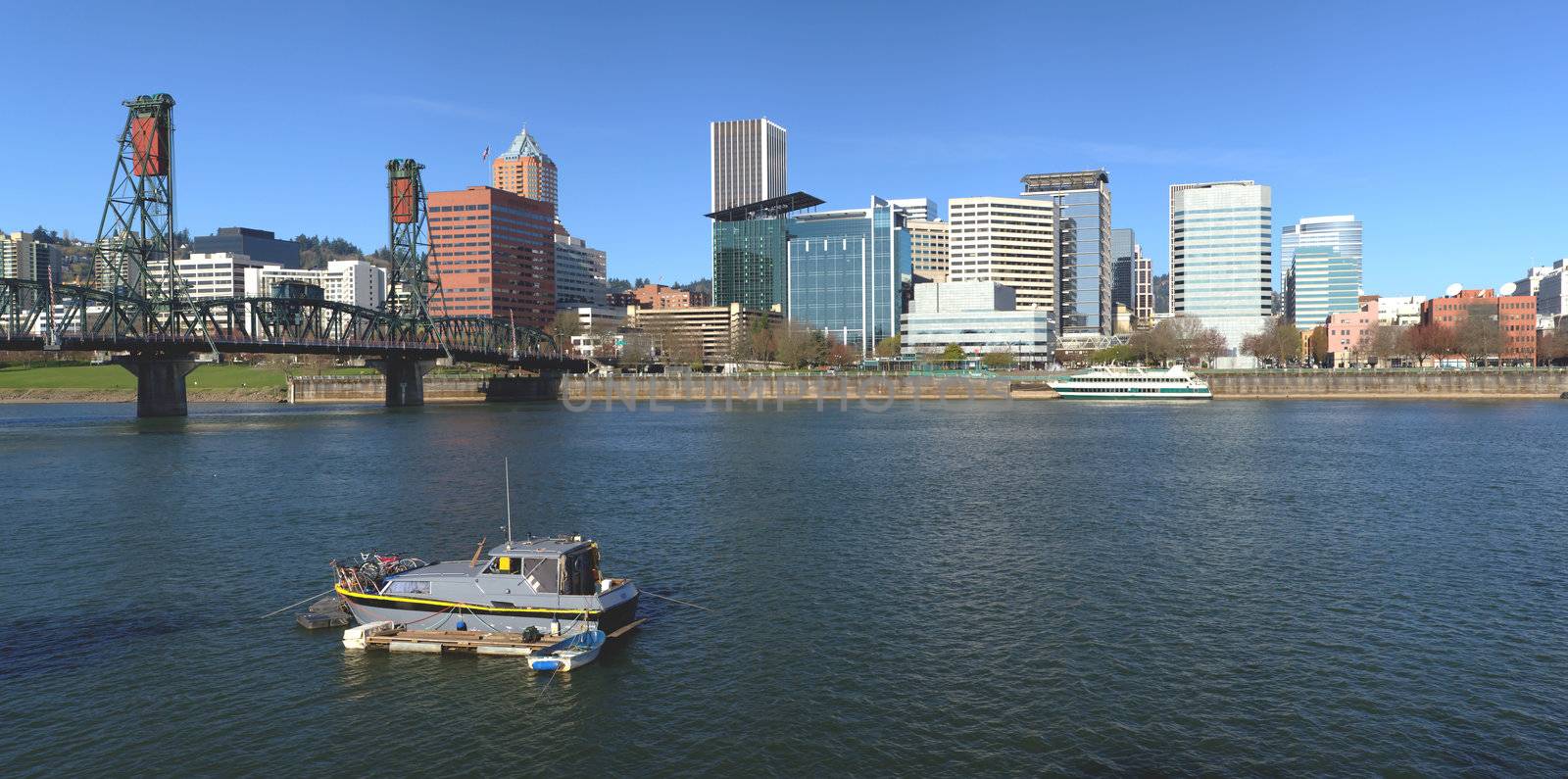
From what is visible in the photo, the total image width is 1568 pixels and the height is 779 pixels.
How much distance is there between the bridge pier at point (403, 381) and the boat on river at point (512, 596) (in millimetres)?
134234

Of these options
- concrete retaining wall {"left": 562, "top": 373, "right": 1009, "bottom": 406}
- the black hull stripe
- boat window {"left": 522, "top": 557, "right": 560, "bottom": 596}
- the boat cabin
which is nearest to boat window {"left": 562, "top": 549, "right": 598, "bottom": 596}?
the boat cabin

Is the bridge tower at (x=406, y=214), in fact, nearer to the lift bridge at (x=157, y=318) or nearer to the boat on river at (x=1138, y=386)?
the lift bridge at (x=157, y=318)

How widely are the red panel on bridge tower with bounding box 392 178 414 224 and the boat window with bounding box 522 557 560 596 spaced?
16380 centimetres

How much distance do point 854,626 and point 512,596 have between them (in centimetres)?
1041

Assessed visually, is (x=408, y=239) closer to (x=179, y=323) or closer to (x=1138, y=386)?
(x=179, y=323)

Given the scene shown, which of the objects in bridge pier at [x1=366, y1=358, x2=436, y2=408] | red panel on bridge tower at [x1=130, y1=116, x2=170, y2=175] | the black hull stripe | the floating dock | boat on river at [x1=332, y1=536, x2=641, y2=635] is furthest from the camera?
bridge pier at [x1=366, y1=358, x2=436, y2=408]

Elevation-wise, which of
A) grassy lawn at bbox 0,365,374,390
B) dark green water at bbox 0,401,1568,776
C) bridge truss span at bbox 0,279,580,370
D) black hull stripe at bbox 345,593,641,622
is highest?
bridge truss span at bbox 0,279,580,370

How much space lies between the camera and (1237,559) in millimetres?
37906

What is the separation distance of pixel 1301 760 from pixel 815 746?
1039 cm

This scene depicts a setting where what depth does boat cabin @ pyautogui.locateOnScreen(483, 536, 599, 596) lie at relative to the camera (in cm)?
2822

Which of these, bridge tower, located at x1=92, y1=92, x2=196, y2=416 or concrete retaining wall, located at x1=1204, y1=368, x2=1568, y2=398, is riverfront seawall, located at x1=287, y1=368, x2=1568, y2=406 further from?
bridge tower, located at x1=92, y1=92, x2=196, y2=416

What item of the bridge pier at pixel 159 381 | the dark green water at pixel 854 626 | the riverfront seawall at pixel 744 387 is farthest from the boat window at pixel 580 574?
the riverfront seawall at pixel 744 387

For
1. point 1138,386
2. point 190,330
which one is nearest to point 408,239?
point 190,330

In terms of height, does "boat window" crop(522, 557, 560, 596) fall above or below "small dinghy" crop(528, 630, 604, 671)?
above
